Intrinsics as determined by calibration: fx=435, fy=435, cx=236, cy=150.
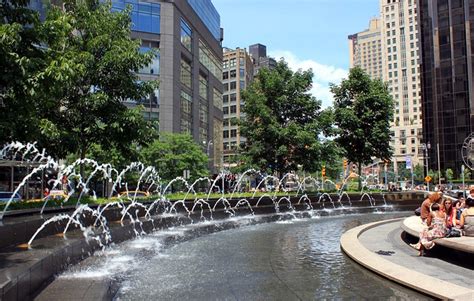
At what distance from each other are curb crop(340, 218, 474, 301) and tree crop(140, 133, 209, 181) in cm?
3373

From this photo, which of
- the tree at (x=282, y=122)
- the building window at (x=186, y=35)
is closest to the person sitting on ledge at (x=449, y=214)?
the tree at (x=282, y=122)

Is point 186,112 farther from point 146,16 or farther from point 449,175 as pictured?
point 449,175

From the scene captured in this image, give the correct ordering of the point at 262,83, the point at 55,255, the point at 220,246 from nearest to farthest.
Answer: the point at 55,255, the point at 220,246, the point at 262,83

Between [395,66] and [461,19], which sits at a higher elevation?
[395,66]

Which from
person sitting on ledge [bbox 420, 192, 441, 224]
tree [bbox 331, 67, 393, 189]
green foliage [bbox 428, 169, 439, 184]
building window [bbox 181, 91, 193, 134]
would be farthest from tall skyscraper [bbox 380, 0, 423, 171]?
person sitting on ledge [bbox 420, 192, 441, 224]

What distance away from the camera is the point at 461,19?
82688 mm

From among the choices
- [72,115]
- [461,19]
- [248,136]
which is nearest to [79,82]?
[72,115]

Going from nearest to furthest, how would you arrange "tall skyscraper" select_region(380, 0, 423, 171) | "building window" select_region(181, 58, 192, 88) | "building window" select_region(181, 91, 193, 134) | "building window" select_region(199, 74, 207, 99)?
"building window" select_region(181, 91, 193, 134) < "building window" select_region(181, 58, 192, 88) < "building window" select_region(199, 74, 207, 99) < "tall skyscraper" select_region(380, 0, 423, 171)

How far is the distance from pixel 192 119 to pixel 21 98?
2400 inches

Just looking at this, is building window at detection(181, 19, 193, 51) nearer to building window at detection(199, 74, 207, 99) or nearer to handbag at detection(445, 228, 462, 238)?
building window at detection(199, 74, 207, 99)

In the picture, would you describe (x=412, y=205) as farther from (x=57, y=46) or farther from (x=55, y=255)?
(x=55, y=255)

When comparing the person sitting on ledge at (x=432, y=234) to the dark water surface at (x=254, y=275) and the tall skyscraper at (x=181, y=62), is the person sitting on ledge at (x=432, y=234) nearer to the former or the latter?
the dark water surface at (x=254, y=275)

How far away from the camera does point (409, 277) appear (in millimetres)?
7066

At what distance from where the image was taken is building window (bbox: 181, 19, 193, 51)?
220ft
